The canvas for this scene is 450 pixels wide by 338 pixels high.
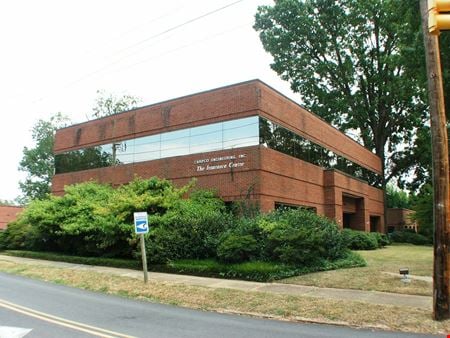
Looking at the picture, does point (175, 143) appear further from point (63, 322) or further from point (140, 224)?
point (63, 322)

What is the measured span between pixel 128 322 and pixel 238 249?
7425 millimetres

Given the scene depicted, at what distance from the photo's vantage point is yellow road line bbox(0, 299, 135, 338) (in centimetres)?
824

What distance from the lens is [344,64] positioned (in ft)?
149

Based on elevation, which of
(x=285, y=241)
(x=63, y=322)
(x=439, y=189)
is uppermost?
(x=439, y=189)

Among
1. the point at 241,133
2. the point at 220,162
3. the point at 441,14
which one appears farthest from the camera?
the point at 220,162

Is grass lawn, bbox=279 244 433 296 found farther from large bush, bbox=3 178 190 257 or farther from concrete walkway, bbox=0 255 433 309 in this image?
large bush, bbox=3 178 190 257

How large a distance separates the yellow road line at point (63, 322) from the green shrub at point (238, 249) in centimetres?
734

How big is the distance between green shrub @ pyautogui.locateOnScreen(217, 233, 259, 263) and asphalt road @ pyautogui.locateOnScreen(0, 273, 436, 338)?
15.2 ft

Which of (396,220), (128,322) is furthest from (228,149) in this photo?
(396,220)

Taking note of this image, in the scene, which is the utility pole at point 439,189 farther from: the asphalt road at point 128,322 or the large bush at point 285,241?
the large bush at point 285,241

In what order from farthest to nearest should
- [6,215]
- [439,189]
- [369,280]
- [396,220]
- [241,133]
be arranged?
[6,215], [396,220], [241,133], [369,280], [439,189]

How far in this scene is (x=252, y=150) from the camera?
886 inches

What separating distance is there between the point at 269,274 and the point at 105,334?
7874 millimetres

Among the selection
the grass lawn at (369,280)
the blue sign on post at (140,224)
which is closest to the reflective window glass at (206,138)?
the blue sign on post at (140,224)
